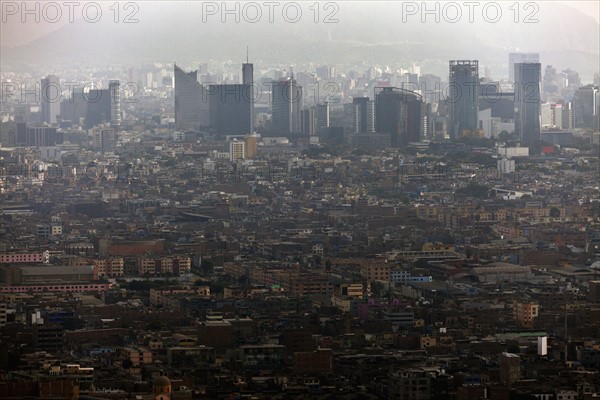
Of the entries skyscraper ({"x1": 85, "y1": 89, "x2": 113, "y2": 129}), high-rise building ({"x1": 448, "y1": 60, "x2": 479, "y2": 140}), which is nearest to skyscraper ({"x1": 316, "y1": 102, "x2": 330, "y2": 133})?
high-rise building ({"x1": 448, "y1": 60, "x2": 479, "y2": 140})

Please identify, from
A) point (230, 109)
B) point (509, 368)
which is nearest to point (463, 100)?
point (230, 109)

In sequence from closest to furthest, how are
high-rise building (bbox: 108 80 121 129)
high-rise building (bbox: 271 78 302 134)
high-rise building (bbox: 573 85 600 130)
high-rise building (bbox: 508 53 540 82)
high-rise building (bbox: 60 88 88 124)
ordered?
high-rise building (bbox: 508 53 540 82)
high-rise building (bbox: 60 88 88 124)
high-rise building (bbox: 108 80 121 129)
high-rise building (bbox: 271 78 302 134)
high-rise building (bbox: 573 85 600 130)

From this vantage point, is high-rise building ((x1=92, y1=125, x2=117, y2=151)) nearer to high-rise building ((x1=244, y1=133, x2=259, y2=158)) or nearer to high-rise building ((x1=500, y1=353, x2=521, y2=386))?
high-rise building ((x1=244, y1=133, x2=259, y2=158))

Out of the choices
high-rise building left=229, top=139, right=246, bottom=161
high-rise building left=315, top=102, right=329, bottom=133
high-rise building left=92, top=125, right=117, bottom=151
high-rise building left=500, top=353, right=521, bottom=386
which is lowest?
high-rise building left=500, top=353, right=521, bottom=386

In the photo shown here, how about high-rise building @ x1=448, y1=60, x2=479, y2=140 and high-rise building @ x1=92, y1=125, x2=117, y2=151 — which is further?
high-rise building @ x1=448, y1=60, x2=479, y2=140

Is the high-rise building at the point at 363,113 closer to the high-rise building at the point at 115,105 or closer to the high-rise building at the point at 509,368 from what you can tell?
the high-rise building at the point at 115,105

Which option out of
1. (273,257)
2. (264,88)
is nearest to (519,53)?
(264,88)

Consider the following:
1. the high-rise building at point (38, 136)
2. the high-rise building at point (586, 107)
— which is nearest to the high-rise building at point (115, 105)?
the high-rise building at point (38, 136)

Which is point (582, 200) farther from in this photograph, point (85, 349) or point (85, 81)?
point (85, 349)

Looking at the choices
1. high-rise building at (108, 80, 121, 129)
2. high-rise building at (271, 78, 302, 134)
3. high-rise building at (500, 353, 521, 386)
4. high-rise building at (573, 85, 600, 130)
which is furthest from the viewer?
high-rise building at (573, 85, 600, 130)
